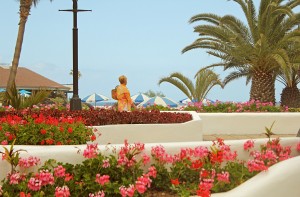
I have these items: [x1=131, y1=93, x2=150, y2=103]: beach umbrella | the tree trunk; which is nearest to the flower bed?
the tree trunk

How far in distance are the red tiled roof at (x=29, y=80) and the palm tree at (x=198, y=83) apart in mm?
20731

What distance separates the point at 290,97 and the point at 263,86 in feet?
15.0

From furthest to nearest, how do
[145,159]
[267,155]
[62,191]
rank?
[267,155] < [145,159] < [62,191]

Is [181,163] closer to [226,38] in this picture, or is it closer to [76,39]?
[76,39]

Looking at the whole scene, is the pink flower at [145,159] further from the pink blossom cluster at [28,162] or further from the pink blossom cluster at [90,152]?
the pink blossom cluster at [28,162]

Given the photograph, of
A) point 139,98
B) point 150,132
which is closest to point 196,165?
point 150,132

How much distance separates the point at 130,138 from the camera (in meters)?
13.8

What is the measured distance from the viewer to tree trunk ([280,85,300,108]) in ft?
102

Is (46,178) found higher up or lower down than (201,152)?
lower down

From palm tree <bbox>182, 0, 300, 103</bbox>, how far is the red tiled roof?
24.9m

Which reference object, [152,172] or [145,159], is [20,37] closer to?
[145,159]

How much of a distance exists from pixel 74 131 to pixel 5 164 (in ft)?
10.2

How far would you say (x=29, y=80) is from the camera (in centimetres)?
5325

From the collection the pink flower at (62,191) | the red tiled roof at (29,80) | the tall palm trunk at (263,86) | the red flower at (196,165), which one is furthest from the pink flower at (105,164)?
the red tiled roof at (29,80)
